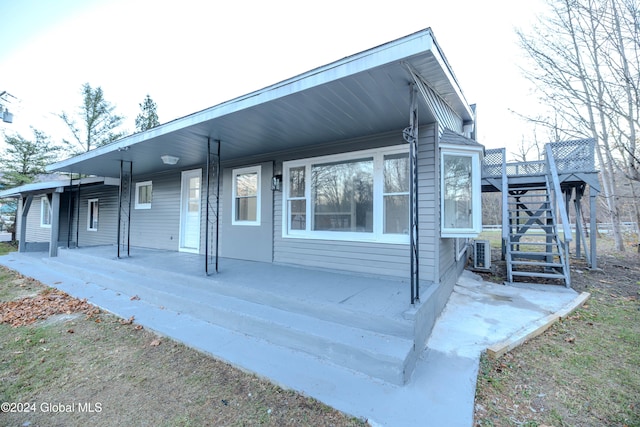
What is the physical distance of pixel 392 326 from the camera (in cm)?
270

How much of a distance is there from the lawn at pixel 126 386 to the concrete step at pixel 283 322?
0.55m

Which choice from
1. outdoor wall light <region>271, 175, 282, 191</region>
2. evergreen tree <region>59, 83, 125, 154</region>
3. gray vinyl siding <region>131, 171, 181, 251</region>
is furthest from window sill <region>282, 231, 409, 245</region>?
evergreen tree <region>59, 83, 125, 154</region>

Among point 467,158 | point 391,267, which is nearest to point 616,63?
point 467,158

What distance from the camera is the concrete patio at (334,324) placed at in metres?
2.23

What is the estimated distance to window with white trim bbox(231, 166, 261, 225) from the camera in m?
5.96

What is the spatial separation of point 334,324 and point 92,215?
11817 mm

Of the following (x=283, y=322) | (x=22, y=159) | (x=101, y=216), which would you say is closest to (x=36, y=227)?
(x=22, y=159)

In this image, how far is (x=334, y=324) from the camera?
3.04 m

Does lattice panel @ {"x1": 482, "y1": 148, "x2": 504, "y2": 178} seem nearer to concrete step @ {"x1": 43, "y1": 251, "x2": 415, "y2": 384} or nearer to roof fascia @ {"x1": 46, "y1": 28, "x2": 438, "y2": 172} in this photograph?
roof fascia @ {"x1": 46, "y1": 28, "x2": 438, "y2": 172}

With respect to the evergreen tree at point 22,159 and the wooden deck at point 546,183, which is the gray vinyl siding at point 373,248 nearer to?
the wooden deck at point 546,183

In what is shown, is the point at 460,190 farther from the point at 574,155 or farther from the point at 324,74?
the point at 574,155

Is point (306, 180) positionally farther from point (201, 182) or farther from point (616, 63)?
point (616, 63)

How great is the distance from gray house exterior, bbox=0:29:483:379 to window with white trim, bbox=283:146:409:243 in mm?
19

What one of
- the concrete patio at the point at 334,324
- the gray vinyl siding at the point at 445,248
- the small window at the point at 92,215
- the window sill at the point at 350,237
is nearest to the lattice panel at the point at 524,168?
the gray vinyl siding at the point at 445,248
